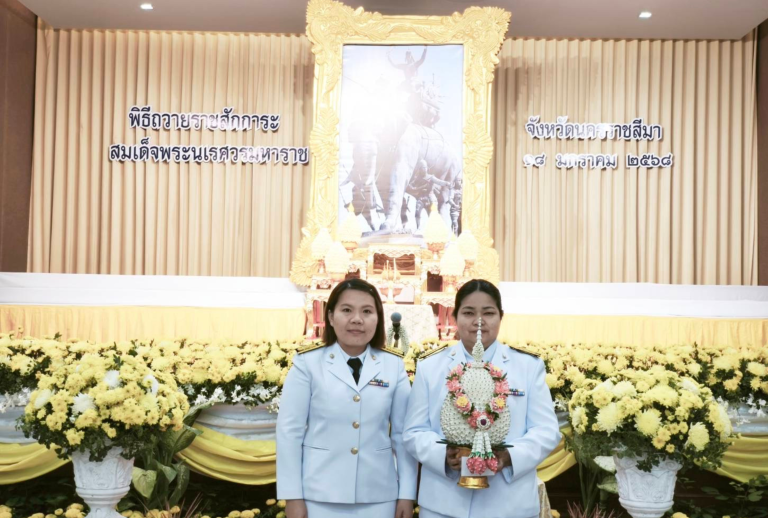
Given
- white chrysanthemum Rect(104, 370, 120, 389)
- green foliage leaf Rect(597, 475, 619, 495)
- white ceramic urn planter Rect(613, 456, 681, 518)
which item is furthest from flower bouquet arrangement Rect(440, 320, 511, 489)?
green foliage leaf Rect(597, 475, 619, 495)

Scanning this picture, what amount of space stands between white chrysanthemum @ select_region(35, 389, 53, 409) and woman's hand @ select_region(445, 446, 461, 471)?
136cm

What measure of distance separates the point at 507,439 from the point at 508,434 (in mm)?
21

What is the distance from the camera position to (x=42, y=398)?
2.53 m

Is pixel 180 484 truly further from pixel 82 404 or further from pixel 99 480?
pixel 82 404

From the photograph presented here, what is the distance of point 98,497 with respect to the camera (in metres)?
2.48

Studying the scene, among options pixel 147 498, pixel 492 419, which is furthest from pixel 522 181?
pixel 492 419

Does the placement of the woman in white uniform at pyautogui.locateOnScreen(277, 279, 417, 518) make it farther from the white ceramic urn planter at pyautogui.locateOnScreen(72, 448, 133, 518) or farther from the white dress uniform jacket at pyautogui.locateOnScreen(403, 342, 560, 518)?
the white ceramic urn planter at pyautogui.locateOnScreen(72, 448, 133, 518)

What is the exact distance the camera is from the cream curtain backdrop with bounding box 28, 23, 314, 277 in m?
8.74

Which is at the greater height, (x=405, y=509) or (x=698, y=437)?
(x=698, y=437)

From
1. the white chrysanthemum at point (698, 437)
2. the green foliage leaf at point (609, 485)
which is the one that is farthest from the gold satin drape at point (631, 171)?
the white chrysanthemum at point (698, 437)

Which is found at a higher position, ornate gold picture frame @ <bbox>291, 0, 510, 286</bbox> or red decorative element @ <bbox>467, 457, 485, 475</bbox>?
ornate gold picture frame @ <bbox>291, 0, 510, 286</bbox>

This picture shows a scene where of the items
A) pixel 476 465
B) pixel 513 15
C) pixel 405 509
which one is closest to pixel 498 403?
pixel 476 465

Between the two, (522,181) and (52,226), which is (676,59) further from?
(52,226)

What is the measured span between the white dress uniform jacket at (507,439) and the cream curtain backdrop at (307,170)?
676cm
